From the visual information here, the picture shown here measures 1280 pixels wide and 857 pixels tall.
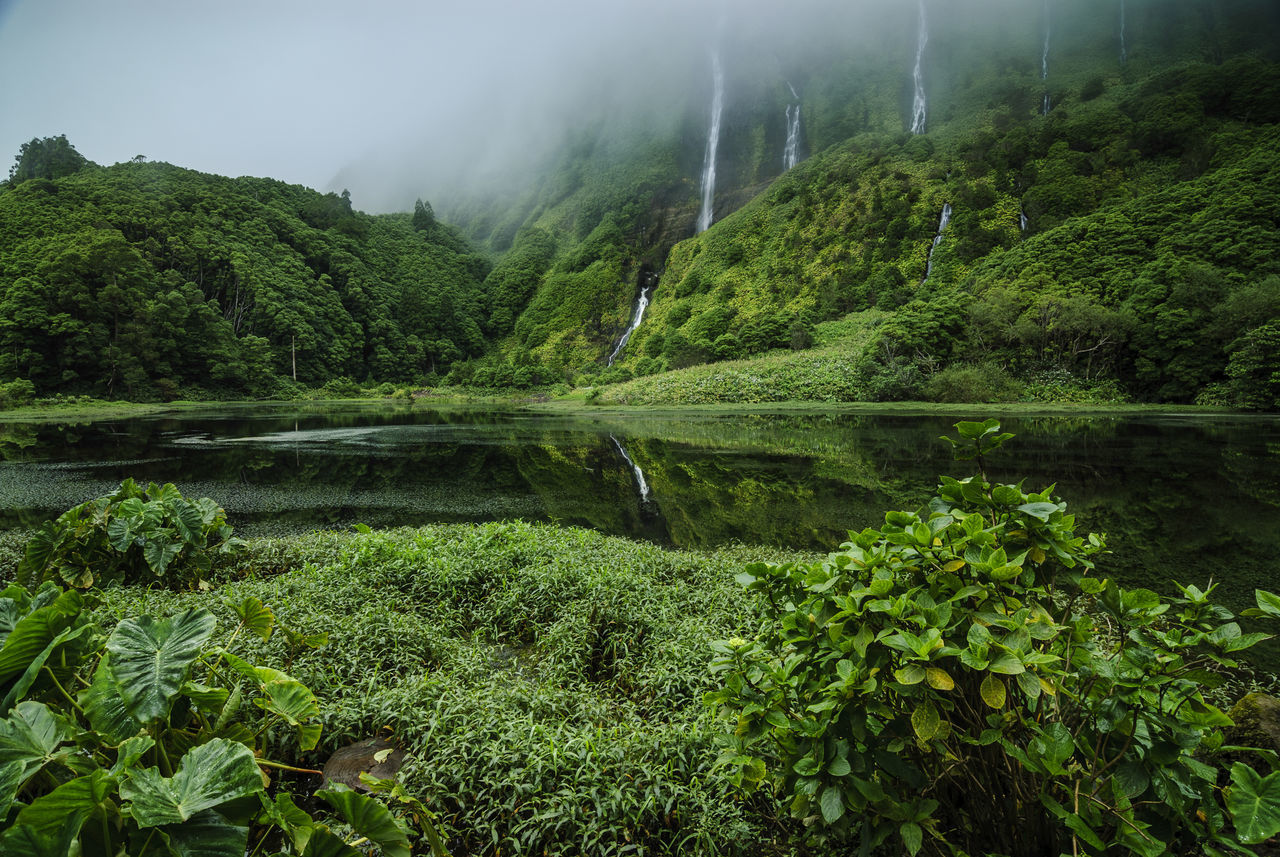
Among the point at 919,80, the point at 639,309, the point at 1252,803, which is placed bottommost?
the point at 1252,803

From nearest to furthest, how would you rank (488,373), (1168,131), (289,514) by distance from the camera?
(289,514)
(1168,131)
(488,373)

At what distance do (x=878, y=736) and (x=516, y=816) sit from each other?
178cm

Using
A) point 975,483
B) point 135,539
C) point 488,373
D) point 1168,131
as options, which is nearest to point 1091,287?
point 1168,131

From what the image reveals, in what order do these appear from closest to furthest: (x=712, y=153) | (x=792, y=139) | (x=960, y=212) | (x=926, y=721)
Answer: (x=926, y=721), (x=960, y=212), (x=792, y=139), (x=712, y=153)

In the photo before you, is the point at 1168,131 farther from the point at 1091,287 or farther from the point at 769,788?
the point at 769,788

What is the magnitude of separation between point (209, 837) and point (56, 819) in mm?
300

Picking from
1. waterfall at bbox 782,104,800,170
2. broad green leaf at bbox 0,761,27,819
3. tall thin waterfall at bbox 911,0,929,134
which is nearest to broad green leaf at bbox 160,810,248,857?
broad green leaf at bbox 0,761,27,819

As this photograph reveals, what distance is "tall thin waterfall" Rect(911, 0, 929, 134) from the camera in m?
65.6

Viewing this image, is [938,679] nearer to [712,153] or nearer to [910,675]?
[910,675]

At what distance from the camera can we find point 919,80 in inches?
2862

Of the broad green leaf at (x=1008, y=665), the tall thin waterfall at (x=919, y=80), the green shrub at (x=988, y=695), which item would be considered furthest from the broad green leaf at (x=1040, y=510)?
the tall thin waterfall at (x=919, y=80)

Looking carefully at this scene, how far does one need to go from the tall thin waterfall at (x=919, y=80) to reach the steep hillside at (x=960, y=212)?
3.59ft

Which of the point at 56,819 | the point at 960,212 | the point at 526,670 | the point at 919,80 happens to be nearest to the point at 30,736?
the point at 56,819

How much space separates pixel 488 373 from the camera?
5991 cm
